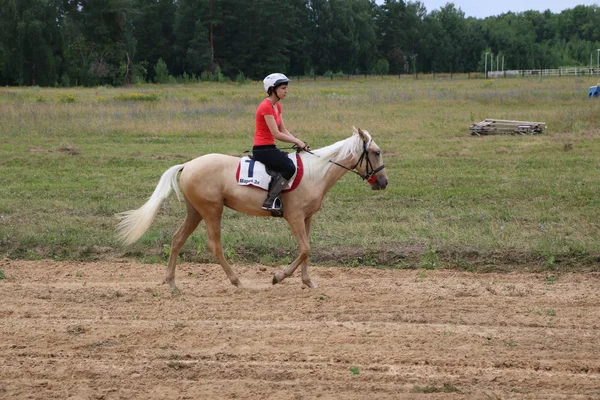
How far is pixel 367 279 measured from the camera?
34.8 ft

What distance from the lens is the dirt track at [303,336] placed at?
6.53 metres

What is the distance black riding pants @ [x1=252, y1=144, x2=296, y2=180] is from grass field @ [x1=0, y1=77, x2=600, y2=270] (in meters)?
2.40

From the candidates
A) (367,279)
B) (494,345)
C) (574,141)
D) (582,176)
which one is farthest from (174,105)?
(494,345)

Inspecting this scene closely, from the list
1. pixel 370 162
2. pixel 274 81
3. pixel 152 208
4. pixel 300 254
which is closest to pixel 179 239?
pixel 152 208

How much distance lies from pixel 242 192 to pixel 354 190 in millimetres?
7285

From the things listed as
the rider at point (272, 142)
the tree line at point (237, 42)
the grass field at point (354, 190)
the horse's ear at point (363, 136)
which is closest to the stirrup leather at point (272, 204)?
the rider at point (272, 142)

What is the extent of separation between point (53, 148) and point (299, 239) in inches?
652

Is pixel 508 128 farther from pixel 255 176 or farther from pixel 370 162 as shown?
pixel 255 176

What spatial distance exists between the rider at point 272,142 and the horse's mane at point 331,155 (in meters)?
0.31

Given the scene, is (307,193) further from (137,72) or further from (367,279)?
(137,72)

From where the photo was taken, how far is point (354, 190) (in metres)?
16.9

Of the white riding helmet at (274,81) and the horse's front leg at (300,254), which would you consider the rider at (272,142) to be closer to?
the white riding helmet at (274,81)

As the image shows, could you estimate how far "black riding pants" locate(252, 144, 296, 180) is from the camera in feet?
32.1

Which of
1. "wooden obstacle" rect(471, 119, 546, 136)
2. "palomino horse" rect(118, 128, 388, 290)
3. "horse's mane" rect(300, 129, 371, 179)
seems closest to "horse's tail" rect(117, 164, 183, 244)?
"palomino horse" rect(118, 128, 388, 290)
